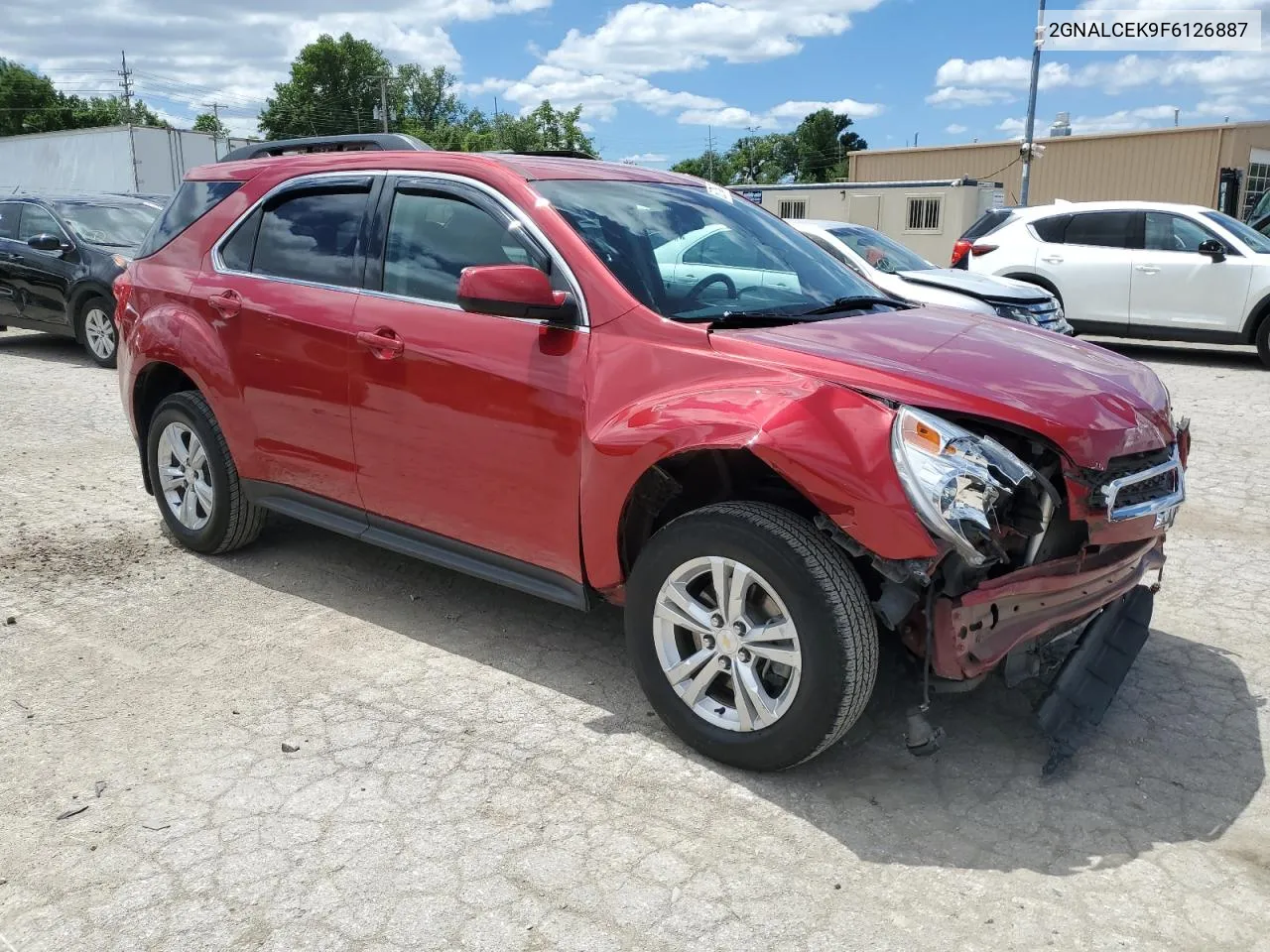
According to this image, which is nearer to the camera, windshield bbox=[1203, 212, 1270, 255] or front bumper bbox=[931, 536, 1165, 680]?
front bumper bbox=[931, 536, 1165, 680]

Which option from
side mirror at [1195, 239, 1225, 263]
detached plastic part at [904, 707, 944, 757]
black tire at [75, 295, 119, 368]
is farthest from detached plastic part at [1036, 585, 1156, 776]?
black tire at [75, 295, 119, 368]

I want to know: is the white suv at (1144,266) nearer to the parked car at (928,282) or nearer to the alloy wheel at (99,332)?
the parked car at (928,282)

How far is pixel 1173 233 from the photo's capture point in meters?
11.9

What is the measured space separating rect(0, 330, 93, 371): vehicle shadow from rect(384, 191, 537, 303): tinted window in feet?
27.8

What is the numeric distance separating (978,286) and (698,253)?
239 inches

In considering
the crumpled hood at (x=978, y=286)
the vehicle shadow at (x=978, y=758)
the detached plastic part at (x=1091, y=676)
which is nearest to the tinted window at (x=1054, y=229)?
the crumpled hood at (x=978, y=286)

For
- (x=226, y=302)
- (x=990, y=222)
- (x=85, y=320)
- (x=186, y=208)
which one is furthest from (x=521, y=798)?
(x=990, y=222)

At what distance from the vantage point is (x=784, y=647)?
3.09 m

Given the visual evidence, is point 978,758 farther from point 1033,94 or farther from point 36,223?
point 1033,94

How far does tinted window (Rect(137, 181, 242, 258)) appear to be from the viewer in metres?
4.92

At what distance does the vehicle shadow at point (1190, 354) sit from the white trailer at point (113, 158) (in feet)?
67.2

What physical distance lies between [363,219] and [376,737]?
203 cm

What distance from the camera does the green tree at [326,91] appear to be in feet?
314

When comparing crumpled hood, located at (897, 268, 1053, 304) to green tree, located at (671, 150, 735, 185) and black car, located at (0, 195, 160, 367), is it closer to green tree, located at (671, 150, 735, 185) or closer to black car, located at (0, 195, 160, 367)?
black car, located at (0, 195, 160, 367)
